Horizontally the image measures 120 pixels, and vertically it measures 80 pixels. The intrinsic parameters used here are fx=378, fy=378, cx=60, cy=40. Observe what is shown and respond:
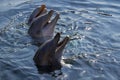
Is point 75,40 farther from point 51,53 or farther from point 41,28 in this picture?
point 51,53

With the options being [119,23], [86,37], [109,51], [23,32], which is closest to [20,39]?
[23,32]

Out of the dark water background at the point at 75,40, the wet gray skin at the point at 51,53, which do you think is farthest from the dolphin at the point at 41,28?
the wet gray skin at the point at 51,53

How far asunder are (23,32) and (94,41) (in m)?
2.24

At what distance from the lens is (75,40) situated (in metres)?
10.5

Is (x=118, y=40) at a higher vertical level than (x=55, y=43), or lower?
lower

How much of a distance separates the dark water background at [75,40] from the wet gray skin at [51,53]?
200mm

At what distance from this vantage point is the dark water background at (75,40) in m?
8.73

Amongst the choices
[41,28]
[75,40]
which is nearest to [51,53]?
[75,40]

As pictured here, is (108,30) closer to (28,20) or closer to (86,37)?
(86,37)

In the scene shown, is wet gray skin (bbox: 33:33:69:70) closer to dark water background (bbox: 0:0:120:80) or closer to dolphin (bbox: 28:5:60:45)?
dark water background (bbox: 0:0:120:80)

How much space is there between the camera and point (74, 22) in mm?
11820

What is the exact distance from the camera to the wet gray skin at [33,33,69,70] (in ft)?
28.8

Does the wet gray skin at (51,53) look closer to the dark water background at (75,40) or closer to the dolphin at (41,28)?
the dark water background at (75,40)

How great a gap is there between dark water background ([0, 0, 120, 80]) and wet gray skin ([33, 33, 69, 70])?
200mm
